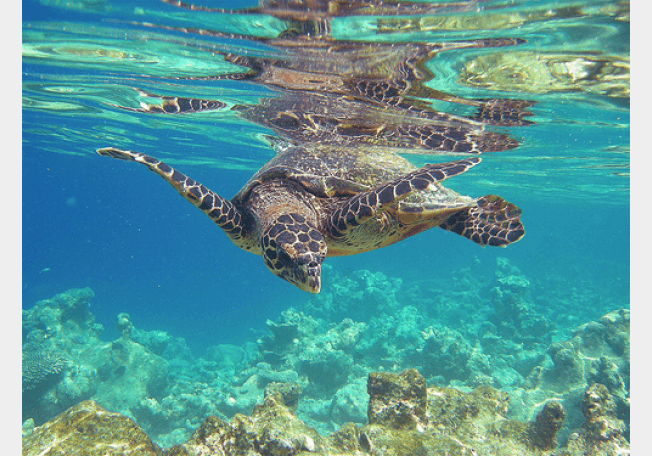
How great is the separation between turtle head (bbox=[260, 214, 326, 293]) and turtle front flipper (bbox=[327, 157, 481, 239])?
589 mm

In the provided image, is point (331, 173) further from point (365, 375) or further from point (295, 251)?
point (365, 375)

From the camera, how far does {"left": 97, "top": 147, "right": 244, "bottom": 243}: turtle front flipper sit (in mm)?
5188

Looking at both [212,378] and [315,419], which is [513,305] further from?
[212,378]

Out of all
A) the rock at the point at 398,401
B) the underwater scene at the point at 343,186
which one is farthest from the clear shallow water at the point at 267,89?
the rock at the point at 398,401

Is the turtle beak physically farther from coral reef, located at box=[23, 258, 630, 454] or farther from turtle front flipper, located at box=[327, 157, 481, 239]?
coral reef, located at box=[23, 258, 630, 454]

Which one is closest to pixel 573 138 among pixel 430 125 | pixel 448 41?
pixel 430 125

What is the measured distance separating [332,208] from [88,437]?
4.52m

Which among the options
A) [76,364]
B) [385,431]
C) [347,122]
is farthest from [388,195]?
[76,364]

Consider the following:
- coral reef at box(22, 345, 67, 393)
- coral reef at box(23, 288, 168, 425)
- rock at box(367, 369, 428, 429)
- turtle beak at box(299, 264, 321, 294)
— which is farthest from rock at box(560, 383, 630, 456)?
coral reef at box(22, 345, 67, 393)

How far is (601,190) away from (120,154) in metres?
34.6

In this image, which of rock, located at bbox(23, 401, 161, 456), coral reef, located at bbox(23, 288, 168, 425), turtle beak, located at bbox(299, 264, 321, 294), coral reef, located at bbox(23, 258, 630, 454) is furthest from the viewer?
coral reef, located at bbox(23, 288, 168, 425)

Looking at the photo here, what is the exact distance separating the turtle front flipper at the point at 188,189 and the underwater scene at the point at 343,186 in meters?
0.03

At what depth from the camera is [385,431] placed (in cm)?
472

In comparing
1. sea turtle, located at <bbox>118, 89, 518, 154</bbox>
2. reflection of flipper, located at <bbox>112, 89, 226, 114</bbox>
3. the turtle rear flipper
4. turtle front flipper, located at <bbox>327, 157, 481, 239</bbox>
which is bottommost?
the turtle rear flipper
